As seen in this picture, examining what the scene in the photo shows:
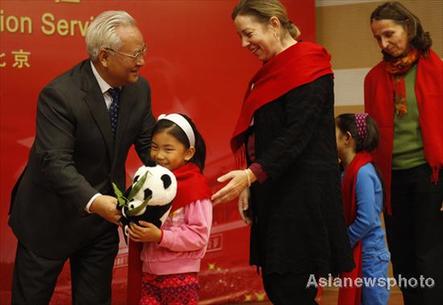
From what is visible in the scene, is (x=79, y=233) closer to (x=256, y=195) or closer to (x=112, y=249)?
(x=112, y=249)

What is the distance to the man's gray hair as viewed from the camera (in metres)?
2.32

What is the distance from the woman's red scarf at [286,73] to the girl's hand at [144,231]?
0.47 metres

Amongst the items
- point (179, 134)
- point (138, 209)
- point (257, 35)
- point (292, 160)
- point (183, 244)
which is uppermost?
point (257, 35)

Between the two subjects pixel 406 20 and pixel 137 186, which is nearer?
pixel 137 186

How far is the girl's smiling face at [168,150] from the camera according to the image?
7.74ft

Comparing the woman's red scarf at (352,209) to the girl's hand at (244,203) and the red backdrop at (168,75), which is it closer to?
the girl's hand at (244,203)

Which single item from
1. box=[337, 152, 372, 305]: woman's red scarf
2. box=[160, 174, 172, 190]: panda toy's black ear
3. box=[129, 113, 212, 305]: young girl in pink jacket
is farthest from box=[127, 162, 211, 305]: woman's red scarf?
box=[337, 152, 372, 305]: woman's red scarf

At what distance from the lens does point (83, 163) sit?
2430 millimetres

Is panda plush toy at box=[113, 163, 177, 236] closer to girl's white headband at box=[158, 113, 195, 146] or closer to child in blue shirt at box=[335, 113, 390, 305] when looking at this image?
girl's white headband at box=[158, 113, 195, 146]

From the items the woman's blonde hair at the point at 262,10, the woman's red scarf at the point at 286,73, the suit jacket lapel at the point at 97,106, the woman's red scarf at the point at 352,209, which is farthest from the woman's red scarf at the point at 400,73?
the suit jacket lapel at the point at 97,106

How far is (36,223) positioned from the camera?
2.48 meters

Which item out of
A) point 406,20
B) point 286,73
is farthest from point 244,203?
point 406,20

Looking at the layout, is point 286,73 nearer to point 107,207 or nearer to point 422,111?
point 107,207

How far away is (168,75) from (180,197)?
1.71 m
